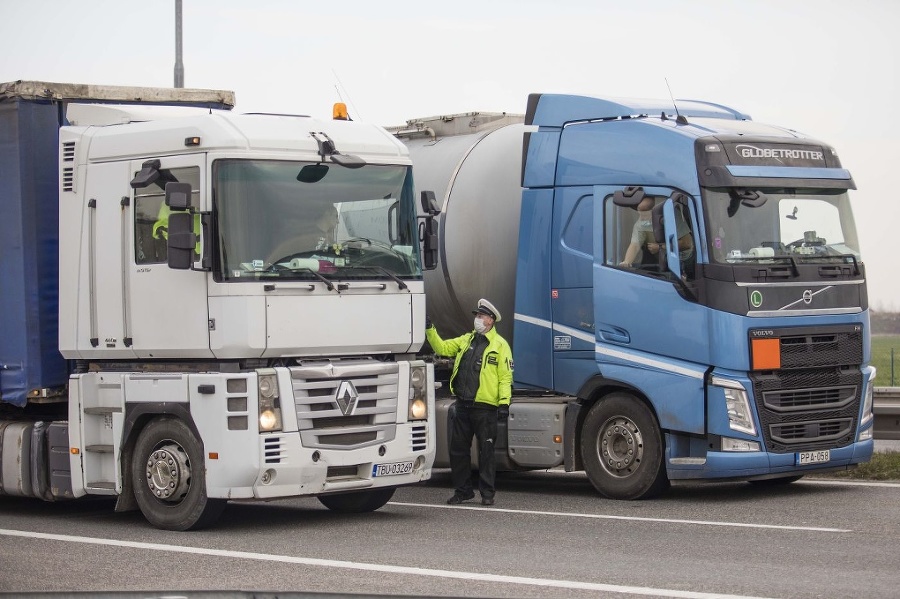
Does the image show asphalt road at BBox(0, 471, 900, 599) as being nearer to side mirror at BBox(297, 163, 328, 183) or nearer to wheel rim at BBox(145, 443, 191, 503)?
wheel rim at BBox(145, 443, 191, 503)

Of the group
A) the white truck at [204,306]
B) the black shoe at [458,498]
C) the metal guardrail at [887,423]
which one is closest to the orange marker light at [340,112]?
the white truck at [204,306]

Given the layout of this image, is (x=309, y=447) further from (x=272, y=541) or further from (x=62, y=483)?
(x=62, y=483)

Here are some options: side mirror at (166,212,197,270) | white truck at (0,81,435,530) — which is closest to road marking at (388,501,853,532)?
white truck at (0,81,435,530)

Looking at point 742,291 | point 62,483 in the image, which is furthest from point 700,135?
point 62,483

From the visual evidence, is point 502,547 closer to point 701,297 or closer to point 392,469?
point 392,469

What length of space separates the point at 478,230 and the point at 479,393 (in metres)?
2.23

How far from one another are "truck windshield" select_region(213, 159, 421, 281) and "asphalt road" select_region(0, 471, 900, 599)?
2082mm

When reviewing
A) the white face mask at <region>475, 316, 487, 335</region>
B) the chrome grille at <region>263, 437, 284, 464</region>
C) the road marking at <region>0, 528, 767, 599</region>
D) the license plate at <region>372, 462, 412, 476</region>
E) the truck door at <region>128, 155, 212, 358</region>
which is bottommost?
the road marking at <region>0, 528, 767, 599</region>

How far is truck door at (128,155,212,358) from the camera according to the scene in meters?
11.3

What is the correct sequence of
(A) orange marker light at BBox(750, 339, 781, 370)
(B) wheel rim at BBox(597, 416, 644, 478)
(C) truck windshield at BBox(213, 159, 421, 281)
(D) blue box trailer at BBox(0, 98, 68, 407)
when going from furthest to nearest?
(B) wheel rim at BBox(597, 416, 644, 478)
(A) orange marker light at BBox(750, 339, 781, 370)
(D) blue box trailer at BBox(0, 98, 68, 407)
(C) truck windshield at BBox(213, 159, 421, 281)

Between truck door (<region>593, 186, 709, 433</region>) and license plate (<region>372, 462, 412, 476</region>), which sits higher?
truck door (<region>593, 186, 709, 433</region>)

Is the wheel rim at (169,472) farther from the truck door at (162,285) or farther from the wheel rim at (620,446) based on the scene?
the wheel rim at (620,446)

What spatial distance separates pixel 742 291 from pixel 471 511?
9.95ft

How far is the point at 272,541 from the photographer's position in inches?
A: 435
